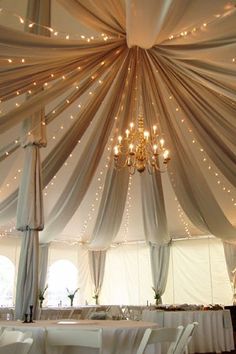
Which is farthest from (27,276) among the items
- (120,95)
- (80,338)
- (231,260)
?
(231,260)

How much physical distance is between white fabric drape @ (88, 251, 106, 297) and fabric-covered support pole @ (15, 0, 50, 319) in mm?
8093

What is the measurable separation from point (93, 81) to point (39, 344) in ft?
11.2

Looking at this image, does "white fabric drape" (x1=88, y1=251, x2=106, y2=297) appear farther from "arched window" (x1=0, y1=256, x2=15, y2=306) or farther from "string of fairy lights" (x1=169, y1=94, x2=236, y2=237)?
"string of fairy lights" (x1=169, y1=94, x2=236, y2=237)

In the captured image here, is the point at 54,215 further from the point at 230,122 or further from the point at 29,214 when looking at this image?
the point at 230,122

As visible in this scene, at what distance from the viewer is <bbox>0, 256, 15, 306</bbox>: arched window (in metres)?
11.7

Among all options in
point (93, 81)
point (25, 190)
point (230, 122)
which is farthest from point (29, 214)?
point (230, 122)

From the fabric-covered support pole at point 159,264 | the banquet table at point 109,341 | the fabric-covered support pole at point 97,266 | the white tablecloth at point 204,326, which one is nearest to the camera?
the banquet table at point 109,341

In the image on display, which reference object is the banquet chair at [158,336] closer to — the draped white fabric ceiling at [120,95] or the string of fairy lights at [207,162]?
the draped white fabric ceiling at [120,95]

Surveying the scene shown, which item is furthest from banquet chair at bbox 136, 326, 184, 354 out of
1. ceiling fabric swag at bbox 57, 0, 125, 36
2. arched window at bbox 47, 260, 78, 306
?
arched window at bbox 47, 260, 78, 306

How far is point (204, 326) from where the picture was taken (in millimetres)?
7742

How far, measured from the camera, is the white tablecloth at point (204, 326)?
7605mm

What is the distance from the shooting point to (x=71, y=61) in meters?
4.59

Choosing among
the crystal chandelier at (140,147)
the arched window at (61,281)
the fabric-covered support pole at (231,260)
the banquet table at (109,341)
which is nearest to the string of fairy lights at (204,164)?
the crystal chandelier at (140,147)

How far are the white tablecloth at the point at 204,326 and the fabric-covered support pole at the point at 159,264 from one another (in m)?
3.75
